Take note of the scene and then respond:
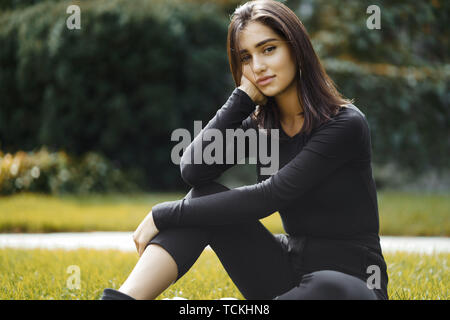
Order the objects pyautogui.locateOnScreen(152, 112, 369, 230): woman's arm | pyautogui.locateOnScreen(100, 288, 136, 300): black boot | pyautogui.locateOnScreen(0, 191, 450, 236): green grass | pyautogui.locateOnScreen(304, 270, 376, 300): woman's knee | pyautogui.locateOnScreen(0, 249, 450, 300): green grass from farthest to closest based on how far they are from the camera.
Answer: pyautogui.locateOnScreen(0, 191, 450, 236): green grass
pyautogui.locateOnScreen(0, 249, 450, 300): green grass
pyautogui.locateOnScreen(152, 112, 369, 230): woman's arm
pyautogui.locateOnScreen(100, 288, 136, 300): black boot
pyautogui.locateOnScreen(304, 270, 376, 300): woman's knee

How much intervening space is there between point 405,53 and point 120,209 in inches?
219

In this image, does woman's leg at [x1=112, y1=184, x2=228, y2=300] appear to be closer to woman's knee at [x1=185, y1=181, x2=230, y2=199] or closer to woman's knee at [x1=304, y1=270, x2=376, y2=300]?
woman's knee at [x1=185, y1=181, x2=230, y2=199]

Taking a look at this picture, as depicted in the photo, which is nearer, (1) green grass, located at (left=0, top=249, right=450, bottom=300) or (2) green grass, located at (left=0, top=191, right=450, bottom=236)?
(1) green grass, located at (left=0, top=249, right=450, bottom=300)

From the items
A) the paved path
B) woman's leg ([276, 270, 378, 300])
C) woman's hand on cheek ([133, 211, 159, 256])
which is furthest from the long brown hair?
the paved path

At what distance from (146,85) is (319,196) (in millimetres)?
5787

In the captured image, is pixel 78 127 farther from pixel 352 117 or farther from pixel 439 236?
pixel 352 117

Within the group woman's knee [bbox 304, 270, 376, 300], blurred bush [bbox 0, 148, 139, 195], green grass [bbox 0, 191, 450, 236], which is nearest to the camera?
woman's knee [bbox 304, 270, 376, 300]

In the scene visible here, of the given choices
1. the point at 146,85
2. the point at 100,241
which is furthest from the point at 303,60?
the point at 146,85

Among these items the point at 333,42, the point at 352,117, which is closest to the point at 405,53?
Answer: the point at 333,42

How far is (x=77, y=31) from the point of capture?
7.06m

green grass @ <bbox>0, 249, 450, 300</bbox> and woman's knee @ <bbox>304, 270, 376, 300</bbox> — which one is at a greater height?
woman's knee @ <bbox>304, 270, 376, 300</bbox>

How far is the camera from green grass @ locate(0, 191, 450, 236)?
4719mm

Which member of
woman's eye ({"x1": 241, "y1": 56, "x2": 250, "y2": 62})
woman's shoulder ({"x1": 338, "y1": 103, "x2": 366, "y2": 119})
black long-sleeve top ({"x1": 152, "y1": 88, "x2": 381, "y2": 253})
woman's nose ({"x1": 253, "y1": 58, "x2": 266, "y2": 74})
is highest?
woman's eye ({"x1": 241, "y1": 56, "x2": 250, "y2": 62})

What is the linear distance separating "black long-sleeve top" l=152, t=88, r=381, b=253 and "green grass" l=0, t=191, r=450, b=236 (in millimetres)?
2605
